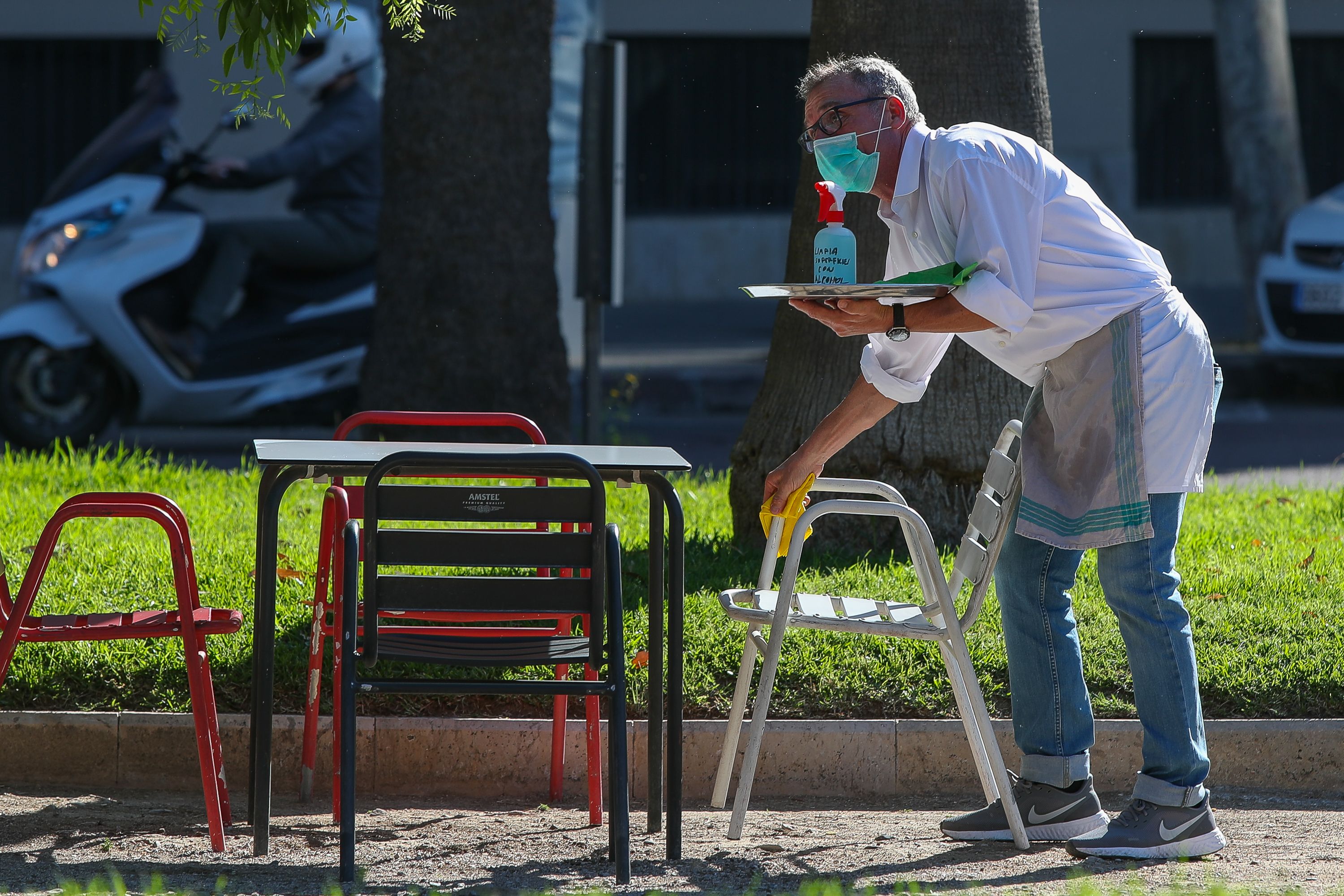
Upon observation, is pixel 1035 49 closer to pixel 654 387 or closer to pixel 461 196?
pixel 461 196

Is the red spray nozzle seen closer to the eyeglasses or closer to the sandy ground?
the eyeglasses

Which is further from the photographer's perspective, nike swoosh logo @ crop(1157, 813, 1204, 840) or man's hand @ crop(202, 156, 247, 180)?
man's hand @ crop(202, 156, 247, 180)

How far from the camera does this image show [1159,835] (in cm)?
379

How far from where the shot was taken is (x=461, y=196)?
8.39 metres

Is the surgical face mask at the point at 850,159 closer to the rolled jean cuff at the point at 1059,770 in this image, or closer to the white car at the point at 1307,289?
the rolled jean cuff at the point at 1059,770

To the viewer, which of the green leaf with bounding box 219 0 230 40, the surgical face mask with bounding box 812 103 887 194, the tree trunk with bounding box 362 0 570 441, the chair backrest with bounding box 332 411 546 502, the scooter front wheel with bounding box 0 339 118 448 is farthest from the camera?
the scooter front wheel with bounding box 0 339 118 448

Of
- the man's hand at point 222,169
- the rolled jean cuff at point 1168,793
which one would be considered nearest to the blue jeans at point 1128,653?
the rolled jean cuff at point 1168,793

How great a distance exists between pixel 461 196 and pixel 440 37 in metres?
0.78

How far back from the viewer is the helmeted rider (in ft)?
30.4

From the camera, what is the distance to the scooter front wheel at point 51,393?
8.99 m

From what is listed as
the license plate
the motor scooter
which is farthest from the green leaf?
the license plate

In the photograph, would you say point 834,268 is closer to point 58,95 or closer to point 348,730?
point 348,730

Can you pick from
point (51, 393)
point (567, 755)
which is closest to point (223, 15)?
point (567, 755)

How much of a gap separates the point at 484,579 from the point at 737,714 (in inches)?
30.5
